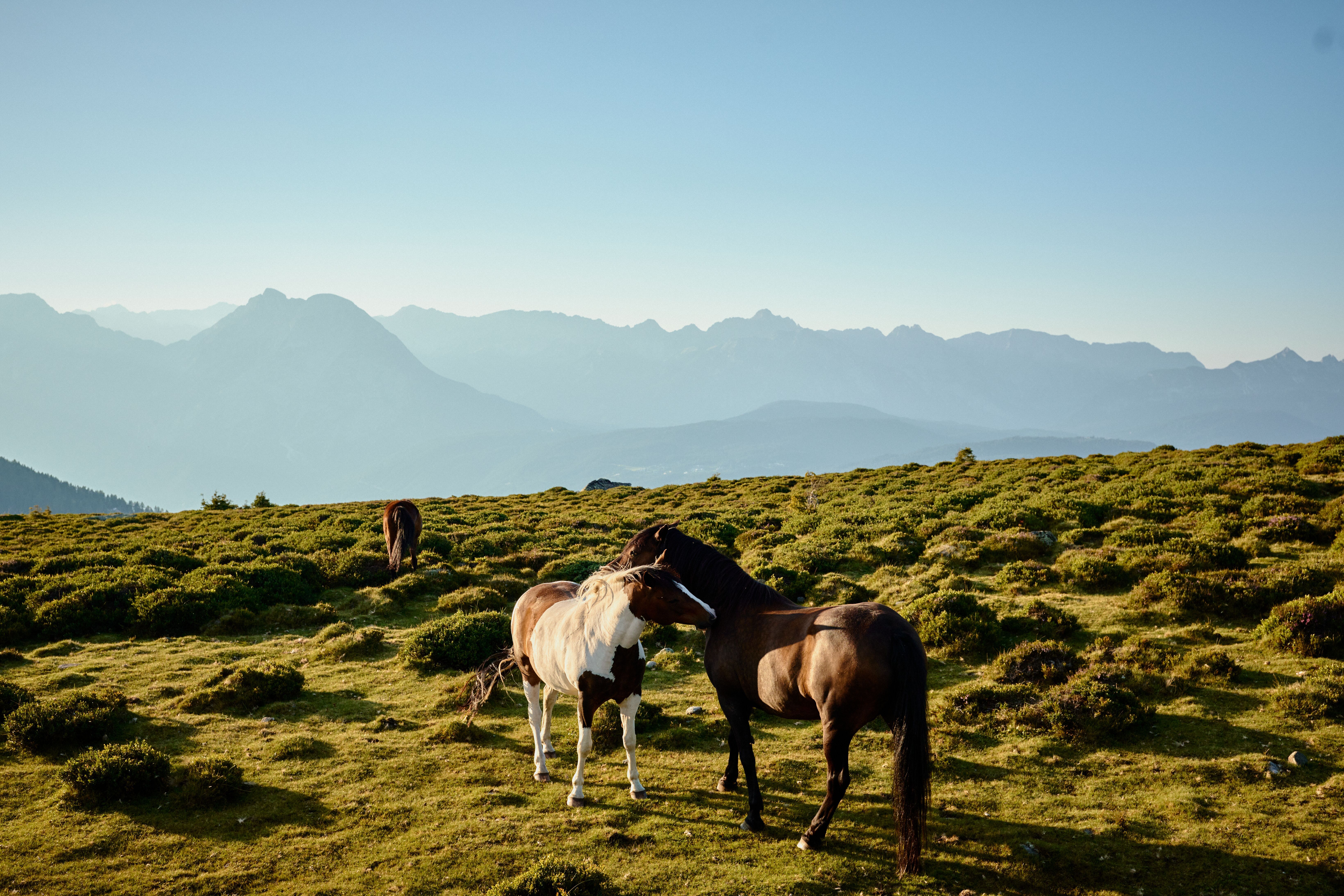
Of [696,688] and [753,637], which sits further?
[696,688]

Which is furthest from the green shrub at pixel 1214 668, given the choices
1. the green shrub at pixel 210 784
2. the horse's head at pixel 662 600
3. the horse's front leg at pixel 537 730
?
the green shrub at pixel 210 784

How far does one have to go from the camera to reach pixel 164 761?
9.12 metres

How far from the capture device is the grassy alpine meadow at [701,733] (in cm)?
708

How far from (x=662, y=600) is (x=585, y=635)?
4.18 feet

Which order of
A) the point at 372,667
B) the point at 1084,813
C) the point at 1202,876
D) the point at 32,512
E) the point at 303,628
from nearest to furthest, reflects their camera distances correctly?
the point at 1202,876
the point at 1084,813
the point at 372,667
the point at 303,628
the point at 32,512

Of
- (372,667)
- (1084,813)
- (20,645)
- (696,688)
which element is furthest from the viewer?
(20,645)

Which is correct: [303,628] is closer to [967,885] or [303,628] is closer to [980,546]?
[967,885]

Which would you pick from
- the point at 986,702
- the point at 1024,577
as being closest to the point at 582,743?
the point at 986,702

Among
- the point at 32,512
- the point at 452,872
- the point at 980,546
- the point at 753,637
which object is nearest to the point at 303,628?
the point at 452,872

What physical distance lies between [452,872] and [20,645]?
16143 millimetres

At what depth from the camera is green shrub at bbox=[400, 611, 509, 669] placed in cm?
1385

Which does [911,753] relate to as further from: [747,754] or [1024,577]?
[1024,577]

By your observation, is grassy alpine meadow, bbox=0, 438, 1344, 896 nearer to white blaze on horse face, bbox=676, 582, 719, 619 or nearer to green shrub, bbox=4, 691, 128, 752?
green shrub, bbox=4, 691, 128, 752

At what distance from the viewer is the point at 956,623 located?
1295 cm
